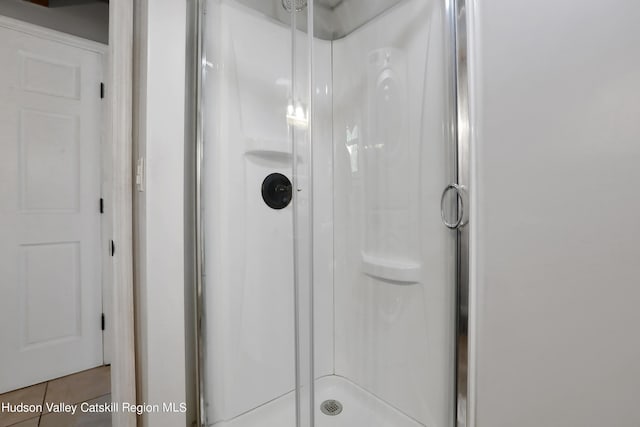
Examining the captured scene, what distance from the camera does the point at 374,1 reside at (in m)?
1.20

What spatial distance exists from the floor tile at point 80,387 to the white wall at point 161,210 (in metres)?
0.91

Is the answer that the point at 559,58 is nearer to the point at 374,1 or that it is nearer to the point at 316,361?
the point at 374,1

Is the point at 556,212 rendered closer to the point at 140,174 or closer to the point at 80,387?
the point at 140,174

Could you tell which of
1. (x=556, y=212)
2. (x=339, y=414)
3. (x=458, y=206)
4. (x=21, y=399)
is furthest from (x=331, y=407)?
(x=21, y=399)

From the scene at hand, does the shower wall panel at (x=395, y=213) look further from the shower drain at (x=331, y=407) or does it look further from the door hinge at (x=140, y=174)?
the door hinge at (x=140, y=174)

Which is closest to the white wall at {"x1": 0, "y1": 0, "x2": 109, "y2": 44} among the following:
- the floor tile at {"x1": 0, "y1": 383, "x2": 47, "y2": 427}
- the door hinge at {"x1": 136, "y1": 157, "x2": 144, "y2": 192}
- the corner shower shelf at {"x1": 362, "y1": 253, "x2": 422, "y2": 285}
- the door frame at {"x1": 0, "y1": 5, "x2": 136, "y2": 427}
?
the door frame at {"x1": 0, "y1": 5, "x2": 136, "y2": 427}

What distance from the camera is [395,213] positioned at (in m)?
1.16

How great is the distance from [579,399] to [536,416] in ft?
0.34

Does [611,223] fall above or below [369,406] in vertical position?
above

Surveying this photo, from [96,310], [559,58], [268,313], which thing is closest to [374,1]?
[559,58]

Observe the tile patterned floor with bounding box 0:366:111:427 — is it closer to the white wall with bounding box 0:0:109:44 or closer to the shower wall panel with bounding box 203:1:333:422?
the shower wall panel with bounding box 203:1:333:422

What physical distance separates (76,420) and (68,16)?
2.41 m

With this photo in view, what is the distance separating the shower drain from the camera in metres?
1.19

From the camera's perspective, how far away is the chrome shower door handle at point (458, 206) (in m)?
0.81
